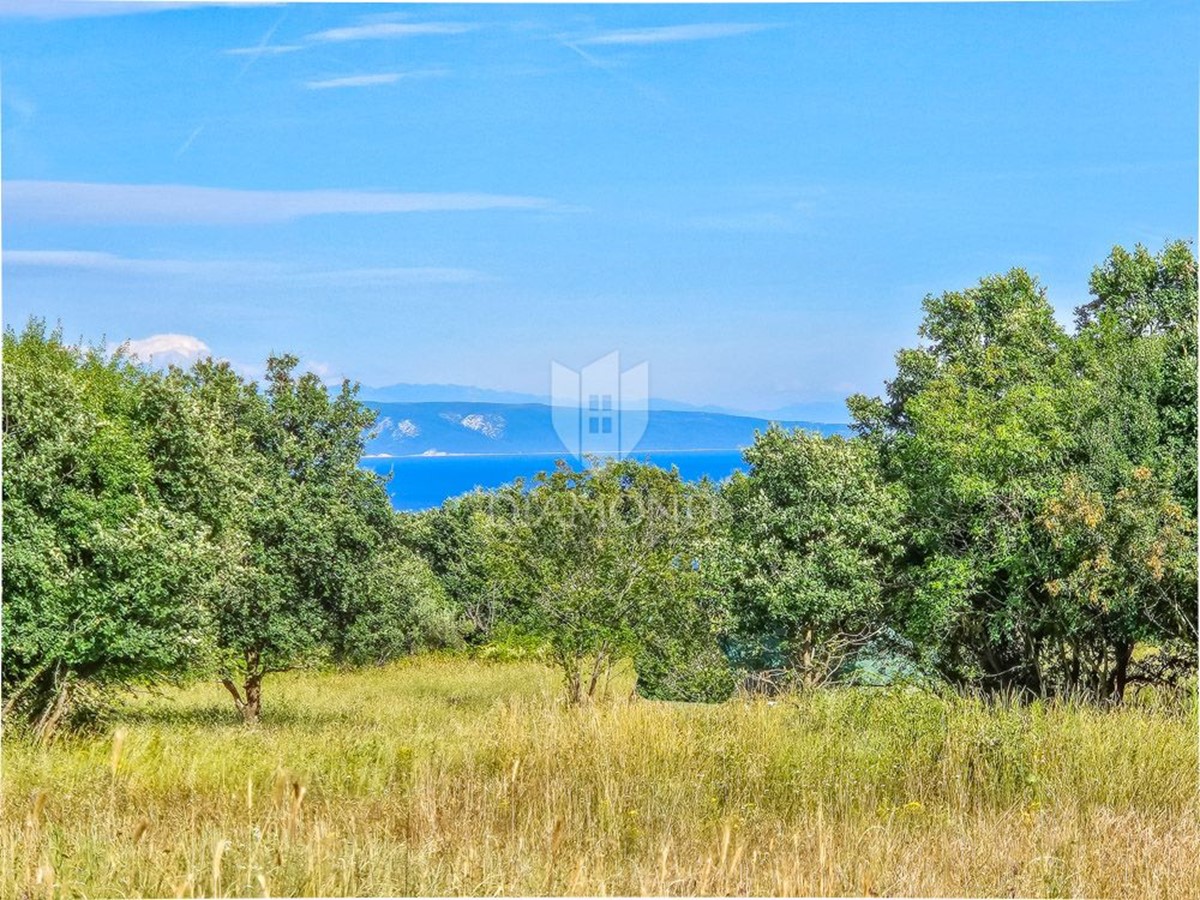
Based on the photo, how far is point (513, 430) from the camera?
1551 cm

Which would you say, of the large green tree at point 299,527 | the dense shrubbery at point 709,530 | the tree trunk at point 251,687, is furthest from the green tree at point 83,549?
the tree trunk at point 251,687

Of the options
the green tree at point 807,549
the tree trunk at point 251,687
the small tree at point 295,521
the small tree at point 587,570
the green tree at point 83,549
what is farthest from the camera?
the tree trunk at point 251,687

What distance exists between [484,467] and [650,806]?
11.4m

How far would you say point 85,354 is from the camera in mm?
12531

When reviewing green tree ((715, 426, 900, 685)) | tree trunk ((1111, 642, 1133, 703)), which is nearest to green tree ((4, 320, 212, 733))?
green tree ((715, 426, 900, 685))

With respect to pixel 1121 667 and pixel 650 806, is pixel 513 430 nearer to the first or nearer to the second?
pixel 1121 667

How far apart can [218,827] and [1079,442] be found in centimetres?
1032

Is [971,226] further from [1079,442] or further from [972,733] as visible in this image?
[972,733]

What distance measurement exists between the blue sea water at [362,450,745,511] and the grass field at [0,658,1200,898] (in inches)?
323

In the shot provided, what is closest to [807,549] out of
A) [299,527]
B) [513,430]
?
[513,430]
